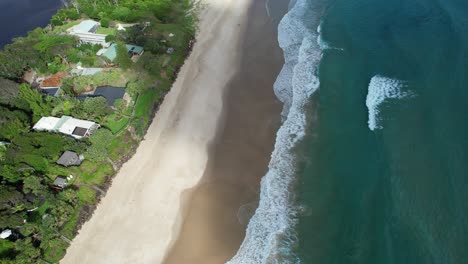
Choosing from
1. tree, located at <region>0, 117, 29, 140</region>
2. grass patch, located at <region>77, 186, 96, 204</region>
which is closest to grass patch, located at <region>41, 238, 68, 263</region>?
grass patch, located at <region>77, 186, 96, 204</region>

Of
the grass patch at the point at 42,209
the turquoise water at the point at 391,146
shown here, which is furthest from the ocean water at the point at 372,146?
the grass patch at the point at 42,209

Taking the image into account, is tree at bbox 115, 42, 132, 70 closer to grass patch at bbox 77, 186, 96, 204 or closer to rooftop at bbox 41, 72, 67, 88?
rooftop at bbox 41, 72, 67, 88

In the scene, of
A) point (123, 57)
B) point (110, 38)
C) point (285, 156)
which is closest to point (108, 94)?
point (123, 57)

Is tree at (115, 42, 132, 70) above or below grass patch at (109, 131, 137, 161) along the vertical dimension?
above

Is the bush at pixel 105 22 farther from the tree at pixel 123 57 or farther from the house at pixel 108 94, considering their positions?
the house at pixel 108 94

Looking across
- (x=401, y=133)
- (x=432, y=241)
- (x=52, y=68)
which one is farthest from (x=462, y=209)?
(x=52, y=68)

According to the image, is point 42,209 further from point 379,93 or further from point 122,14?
point 379,93
